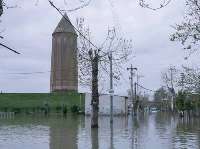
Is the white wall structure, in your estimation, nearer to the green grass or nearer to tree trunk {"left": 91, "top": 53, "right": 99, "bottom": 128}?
the green grass

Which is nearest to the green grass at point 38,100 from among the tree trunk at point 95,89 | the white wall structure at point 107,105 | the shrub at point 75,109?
the shrub at point 75,109

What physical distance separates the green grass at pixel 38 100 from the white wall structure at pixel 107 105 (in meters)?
7.13

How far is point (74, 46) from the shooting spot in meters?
41.2

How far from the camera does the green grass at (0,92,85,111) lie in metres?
99.6

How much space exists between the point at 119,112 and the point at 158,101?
6197 cm

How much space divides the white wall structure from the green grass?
281 inches

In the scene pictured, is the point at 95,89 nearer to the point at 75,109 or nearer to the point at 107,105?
the point at 107,105

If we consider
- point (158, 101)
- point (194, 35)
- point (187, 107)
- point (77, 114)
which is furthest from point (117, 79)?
point (158, 101)

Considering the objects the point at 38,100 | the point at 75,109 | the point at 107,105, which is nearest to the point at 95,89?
the point at 107,105

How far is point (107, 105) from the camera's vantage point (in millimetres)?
87750

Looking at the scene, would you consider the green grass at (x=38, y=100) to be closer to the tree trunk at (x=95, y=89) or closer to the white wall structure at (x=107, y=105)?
the white wall structure at (x=107, y=105)

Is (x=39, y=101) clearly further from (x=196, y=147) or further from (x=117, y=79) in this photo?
(x=196, y=147)

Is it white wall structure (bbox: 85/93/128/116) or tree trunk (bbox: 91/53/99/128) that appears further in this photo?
white wall structure (bbox: 85/93/128/116)

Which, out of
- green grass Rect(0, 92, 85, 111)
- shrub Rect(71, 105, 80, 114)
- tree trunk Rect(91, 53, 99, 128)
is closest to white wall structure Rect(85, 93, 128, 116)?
shrub Rect(71, 105, 80, 114)
